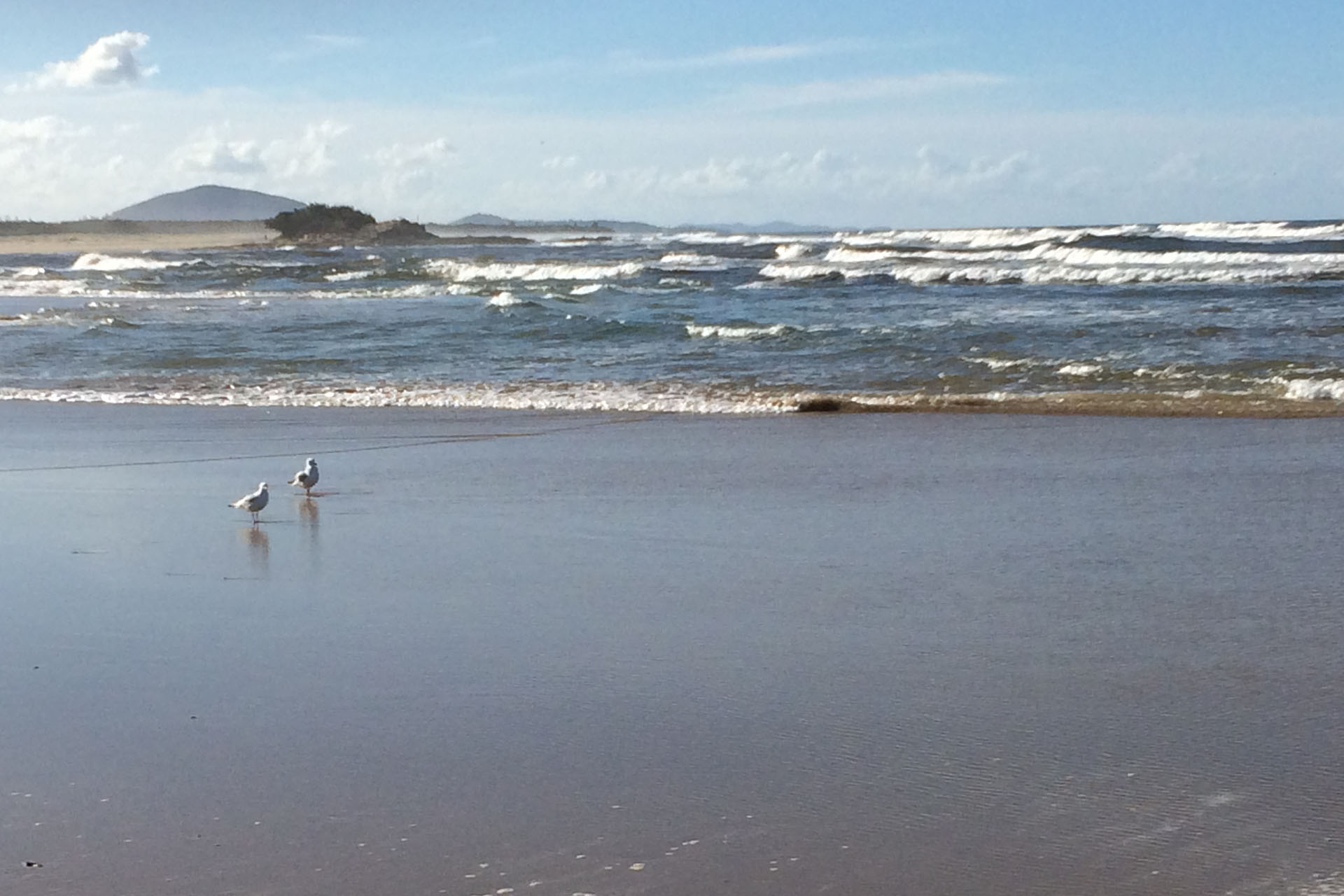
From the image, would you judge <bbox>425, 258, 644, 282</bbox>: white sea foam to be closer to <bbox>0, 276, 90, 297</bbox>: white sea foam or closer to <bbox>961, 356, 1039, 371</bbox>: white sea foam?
<bbox>0, 276, 90, 297</bbox>: white sea foam

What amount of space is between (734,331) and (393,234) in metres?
84.6

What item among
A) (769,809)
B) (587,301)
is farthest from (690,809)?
(587,301)

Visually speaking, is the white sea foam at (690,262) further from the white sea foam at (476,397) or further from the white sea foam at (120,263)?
the white sea foam at (476,397)

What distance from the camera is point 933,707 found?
160 inches

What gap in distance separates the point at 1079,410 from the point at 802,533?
4.54 m

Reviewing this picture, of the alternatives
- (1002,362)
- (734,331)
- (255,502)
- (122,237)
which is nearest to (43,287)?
(734,331)

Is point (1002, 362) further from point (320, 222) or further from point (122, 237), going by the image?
point (122, 237)

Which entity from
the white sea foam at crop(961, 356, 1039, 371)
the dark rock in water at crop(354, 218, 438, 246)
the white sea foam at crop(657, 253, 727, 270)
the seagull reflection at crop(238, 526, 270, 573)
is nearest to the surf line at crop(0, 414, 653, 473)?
the seagull reflection at crop(238, 526, 270, 573)

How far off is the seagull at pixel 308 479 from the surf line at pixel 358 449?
141 cm

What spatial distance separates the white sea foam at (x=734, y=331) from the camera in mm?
17344

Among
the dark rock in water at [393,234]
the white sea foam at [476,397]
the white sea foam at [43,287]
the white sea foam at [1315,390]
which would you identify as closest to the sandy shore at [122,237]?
the dark rock in water at [393,234]

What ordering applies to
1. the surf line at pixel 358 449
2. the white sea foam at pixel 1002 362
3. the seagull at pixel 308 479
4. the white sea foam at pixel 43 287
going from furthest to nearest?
the white sea foam at pixel 43 287 → the white sea foam at pixel 1002 362 → the surf line at pixel 358 449 → the seagull at pixel 308 479

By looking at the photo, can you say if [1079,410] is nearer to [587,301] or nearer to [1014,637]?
[1014,637]

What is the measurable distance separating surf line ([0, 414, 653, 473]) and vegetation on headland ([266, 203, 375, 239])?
9382 cm
